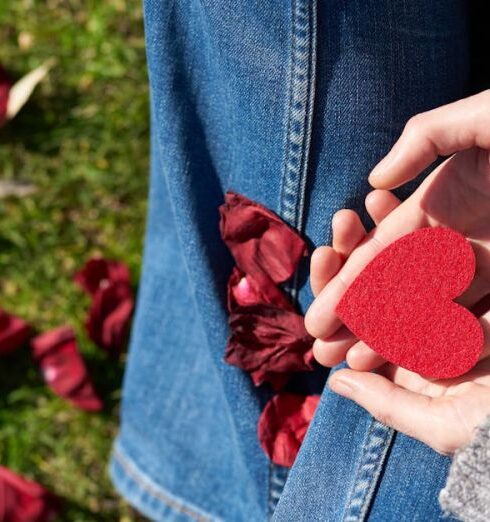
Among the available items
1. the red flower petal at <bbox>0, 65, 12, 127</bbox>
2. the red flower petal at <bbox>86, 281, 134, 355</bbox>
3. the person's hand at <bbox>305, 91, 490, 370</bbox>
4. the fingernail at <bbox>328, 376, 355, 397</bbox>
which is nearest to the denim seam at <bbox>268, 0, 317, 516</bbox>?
the person's hand at <bbox>305, 91, 490, 370</bbox>

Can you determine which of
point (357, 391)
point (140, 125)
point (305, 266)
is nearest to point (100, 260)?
point (140, 125)

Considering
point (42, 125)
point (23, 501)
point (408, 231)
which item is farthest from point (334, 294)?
→ point (42, 125)

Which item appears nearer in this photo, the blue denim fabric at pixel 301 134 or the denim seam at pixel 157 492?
the blue denim fabric at pixel 301 134

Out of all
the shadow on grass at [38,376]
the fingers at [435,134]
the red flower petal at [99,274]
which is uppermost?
the fingers at [435,134]

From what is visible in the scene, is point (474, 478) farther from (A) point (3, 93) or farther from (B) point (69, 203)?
(A) point (3, 93)

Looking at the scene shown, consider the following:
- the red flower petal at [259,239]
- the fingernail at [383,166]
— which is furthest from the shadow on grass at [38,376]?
the fingernail at [383,166]

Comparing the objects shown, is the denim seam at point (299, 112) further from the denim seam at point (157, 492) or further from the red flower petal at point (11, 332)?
the red flower petal at point (11, 332)

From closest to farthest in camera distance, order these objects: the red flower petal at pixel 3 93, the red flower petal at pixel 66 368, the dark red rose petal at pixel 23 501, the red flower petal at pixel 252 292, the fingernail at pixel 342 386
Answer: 1. the fingernail at pixel 342 386
2. the red flower petal at pixel 252 292
3. the dark red rose petal at pixel 23 501
4. the red flower petal at pixel 66 368
5. the red flower petal at pixel 3 93

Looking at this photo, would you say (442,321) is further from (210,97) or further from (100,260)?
(100,260)
